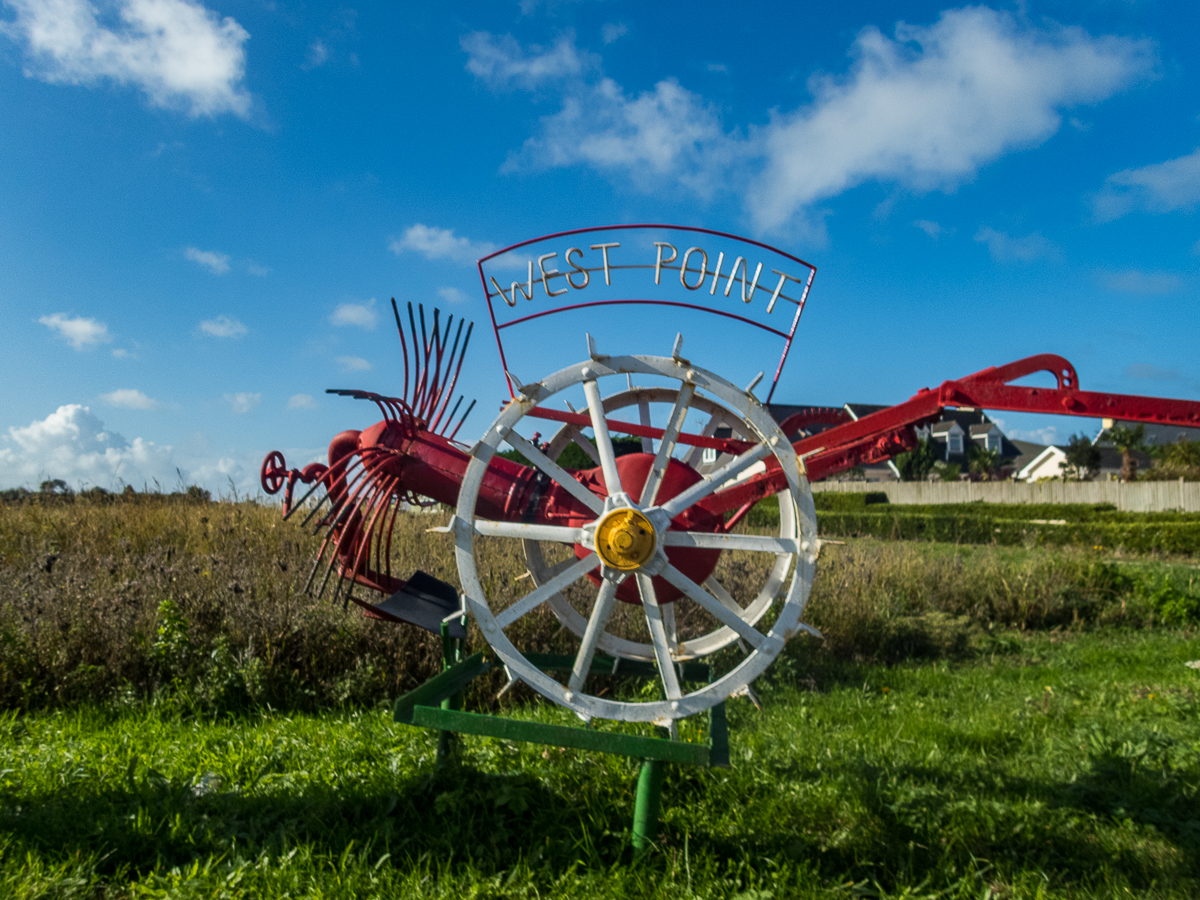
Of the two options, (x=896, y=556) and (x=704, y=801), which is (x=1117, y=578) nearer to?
(x=896, y=556)

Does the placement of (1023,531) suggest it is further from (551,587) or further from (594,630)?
(551,587)

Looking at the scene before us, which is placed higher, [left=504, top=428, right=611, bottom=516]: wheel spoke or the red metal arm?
the red metal arm

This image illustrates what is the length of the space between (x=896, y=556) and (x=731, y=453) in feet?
21.2

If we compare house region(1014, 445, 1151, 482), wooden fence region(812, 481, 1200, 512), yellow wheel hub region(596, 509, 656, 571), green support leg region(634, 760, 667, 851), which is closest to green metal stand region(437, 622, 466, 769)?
green support leg region(634, 760, 667, 851)

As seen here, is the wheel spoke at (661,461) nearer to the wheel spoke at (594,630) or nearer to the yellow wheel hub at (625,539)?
the yellow wheel hub at (625,539)

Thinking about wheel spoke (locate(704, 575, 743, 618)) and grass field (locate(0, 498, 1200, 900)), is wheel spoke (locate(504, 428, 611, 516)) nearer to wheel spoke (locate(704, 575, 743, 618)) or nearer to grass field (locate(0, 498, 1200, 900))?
wheel spoke (locate(704, 575, 743, 618))

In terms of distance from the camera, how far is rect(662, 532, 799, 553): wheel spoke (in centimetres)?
279

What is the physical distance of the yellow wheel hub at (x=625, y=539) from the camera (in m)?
2.77

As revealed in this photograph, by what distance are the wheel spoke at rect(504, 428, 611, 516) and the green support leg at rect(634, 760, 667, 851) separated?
3.36 feet

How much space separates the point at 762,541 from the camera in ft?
9.27

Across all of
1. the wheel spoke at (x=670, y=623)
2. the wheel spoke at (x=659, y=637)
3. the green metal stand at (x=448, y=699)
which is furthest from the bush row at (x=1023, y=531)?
the wheel spoke at (x=659, y=637)

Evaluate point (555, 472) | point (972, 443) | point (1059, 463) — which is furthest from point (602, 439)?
point (972, 443)

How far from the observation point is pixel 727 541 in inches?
110

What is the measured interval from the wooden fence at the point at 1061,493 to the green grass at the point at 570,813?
876 inches
